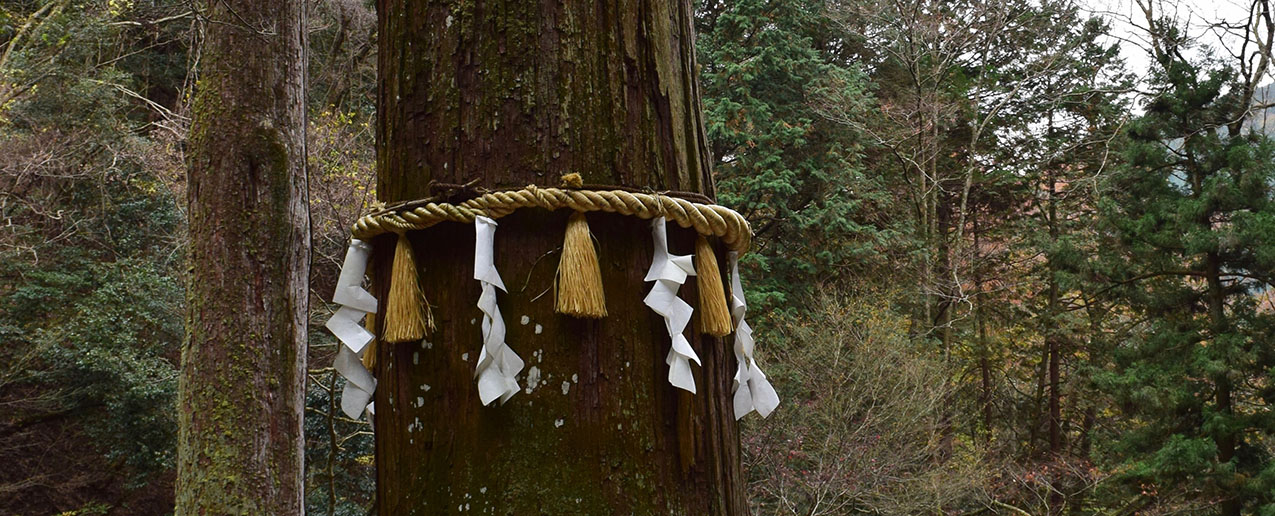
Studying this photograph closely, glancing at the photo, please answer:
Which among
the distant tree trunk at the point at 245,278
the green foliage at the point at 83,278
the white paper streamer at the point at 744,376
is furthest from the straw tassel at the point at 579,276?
the green foliage at the point at 83,278

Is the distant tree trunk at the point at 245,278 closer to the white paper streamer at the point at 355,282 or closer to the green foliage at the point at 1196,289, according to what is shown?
the white paper streamer at the point at 355,282

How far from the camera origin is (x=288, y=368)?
361 cm

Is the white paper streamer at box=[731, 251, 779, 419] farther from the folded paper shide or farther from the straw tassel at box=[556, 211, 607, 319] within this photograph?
the straw tassel at box=[556, 211, 607, 319]

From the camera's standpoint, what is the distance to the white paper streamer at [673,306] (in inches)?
36.7

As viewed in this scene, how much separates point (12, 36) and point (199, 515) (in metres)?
10.9

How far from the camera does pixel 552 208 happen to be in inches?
36.0

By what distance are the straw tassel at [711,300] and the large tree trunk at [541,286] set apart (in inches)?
0.6

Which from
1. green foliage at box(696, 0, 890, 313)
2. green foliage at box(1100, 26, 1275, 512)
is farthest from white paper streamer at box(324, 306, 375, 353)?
green foliage at box(696, 0, 890, 313)

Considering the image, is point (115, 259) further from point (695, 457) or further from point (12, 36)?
point (695, 457)

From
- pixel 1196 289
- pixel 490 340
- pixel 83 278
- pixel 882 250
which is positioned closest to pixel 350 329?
pixel 490 340

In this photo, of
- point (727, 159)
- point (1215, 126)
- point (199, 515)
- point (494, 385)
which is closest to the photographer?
point (494, 385)

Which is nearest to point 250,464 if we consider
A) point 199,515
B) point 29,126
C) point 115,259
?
point 199,515

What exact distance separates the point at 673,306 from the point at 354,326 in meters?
0.42

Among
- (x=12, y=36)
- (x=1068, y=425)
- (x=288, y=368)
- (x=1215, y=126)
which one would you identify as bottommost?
(x=1068, y=425)
